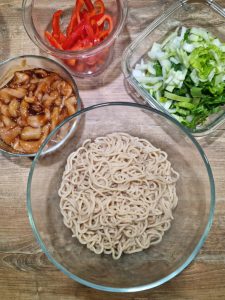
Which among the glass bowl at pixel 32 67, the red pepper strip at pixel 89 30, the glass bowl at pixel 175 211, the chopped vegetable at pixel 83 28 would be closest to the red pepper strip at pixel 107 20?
the chopped vegetable at pixel 83 28

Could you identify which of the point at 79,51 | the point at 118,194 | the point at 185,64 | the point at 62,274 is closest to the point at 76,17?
the point at 79,51

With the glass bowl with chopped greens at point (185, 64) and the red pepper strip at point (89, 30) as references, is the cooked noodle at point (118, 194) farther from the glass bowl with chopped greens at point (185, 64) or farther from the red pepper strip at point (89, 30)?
the red pepper strip at point (89, 30)

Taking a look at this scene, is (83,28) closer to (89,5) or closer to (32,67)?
(89,5)

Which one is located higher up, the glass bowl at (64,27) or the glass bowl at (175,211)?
the glass bowl at (64,27)

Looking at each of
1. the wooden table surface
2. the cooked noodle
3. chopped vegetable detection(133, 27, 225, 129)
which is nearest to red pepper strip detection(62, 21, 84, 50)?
the wooden table surface

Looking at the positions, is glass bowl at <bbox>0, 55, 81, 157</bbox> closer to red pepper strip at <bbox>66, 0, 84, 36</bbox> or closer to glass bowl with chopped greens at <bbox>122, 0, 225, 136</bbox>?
red pepper strip at <bbox>66, 0, 84, 36</bbox>
